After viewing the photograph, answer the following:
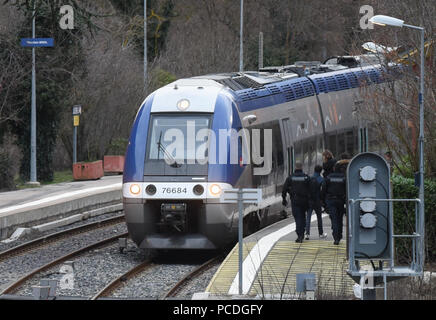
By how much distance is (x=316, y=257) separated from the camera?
1789 centimetres

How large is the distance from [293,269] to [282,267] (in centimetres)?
26

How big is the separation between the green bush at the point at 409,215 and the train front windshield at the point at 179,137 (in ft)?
12.9

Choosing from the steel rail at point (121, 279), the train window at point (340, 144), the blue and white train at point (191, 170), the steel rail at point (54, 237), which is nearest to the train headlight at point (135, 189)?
the blue and white train at point (191, 170)

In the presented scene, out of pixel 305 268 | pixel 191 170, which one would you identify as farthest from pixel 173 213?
pixel 305 268

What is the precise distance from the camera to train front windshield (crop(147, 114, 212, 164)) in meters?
19.2

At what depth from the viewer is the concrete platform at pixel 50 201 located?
24266 millimetres

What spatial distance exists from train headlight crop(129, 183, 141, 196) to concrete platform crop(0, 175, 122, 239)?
5396 mm

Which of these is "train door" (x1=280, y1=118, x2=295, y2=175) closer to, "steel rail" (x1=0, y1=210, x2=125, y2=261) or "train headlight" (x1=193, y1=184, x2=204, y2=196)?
"train headlight" (x1=193, y1=184, x2=204, y2=196)

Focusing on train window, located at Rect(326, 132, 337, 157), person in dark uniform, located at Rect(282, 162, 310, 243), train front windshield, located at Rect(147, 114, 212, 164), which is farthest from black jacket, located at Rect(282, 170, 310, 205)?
train window, located at Rect(326, 132, 337, 157)

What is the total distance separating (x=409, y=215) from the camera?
54.7 feet

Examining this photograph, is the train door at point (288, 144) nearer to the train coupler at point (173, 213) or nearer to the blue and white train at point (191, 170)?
the blue and white train at point (191, 170)
